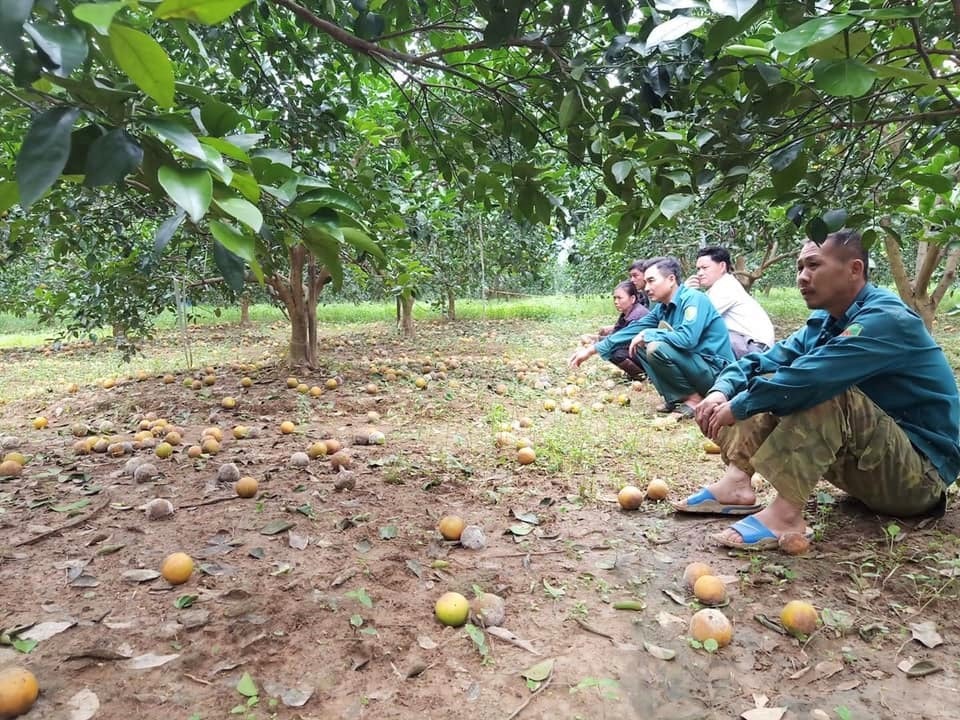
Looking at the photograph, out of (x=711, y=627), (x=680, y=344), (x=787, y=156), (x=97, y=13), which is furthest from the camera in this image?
(x=680, y=344)

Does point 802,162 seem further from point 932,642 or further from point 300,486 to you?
point 300,486

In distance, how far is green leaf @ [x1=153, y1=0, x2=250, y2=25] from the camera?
66cm

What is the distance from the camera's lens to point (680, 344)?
182 inches

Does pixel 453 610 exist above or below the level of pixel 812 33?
below

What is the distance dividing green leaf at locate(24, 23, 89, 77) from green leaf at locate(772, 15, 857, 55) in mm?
907

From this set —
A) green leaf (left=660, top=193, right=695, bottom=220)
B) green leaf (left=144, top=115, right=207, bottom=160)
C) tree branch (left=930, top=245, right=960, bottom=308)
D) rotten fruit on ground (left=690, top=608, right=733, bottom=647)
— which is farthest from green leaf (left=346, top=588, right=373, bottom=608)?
tree branch (left=930, top=245, right=960, bottom=308)

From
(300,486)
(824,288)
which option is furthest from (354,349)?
(824,288)

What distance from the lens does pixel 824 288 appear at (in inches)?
96.2

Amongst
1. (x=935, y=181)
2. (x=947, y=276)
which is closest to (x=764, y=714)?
(x=935, y=181)

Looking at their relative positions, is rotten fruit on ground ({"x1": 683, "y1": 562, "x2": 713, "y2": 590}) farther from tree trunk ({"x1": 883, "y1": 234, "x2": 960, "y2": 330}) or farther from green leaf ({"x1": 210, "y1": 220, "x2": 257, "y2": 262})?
tree trunk ({"x1": 883, "y1": 234, "x2": 960, "y2": 330})

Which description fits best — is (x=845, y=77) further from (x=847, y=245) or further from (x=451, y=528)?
(x=451, y=528)

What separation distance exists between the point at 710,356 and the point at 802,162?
3.39m

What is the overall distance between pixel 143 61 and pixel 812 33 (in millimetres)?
924

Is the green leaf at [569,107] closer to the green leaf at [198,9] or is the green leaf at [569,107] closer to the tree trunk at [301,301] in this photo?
the green leaf at [198,9]
